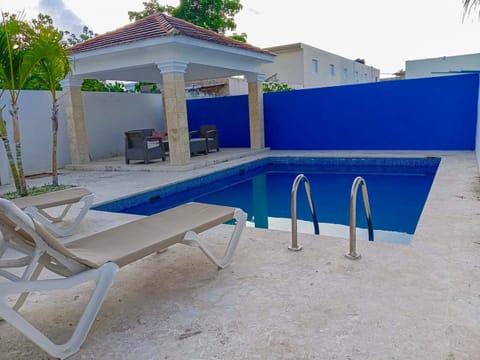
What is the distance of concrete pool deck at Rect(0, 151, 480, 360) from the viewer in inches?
89.0

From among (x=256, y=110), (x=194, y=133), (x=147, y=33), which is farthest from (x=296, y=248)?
(x=194, y=133)

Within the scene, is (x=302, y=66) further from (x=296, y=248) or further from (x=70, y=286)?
(x=70, y=286)

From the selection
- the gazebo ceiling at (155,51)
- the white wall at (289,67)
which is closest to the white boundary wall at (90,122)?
the gazebo ceiling at (155,51)

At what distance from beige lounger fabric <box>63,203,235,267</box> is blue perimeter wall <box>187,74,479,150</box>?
10272mm

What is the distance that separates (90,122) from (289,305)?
40.1 ft

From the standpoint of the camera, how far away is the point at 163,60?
9.89 metres

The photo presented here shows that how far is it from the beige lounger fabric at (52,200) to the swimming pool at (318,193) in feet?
4.51

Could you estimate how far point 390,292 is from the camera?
2.83 meters

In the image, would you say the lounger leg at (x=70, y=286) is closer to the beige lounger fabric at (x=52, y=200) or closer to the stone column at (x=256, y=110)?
the beige lounger fabric at (x=52, y=200)

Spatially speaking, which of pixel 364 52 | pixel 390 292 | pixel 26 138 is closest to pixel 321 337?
pixel 390 292

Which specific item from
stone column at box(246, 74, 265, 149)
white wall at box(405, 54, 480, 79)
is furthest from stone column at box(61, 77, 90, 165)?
white wall at box(405, 54, 480, 79)

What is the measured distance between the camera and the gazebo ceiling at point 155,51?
9.72 m

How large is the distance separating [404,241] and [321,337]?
3323 mm

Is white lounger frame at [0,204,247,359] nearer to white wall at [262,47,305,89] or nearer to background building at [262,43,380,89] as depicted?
background building at [262,43,380,89]
